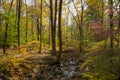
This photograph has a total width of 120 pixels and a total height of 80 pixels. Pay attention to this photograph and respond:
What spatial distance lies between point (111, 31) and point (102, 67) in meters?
1.42

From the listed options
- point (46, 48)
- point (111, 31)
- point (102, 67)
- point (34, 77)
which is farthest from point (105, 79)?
point (46, 48)

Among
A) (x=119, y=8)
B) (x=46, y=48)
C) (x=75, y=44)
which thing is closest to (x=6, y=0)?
(x=46, y=48)

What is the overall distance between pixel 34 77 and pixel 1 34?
27.2 ft

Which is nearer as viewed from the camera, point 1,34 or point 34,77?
point 34,77

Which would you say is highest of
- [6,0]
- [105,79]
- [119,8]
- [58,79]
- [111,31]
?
[6,0]

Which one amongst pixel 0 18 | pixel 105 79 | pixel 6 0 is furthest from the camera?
pixel 6 0

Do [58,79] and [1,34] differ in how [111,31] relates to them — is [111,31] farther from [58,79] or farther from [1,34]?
[1,34]

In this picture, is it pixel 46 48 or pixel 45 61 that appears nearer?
pixel 45 61

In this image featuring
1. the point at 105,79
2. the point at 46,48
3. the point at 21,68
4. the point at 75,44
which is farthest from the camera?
the point at 46,48

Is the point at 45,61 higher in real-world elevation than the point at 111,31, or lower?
lower

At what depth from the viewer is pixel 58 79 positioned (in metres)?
11.3

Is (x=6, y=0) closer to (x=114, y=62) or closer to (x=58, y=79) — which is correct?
(x=58, y=79)

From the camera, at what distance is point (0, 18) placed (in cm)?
1792

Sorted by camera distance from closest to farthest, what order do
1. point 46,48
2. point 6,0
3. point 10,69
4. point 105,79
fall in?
point 105,79
point 10,69
point 46,48
point 6,0
